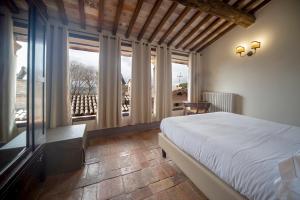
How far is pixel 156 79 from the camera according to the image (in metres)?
3.56

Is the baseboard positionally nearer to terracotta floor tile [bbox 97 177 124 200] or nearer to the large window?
the large window

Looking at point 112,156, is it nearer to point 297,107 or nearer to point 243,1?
point 297,107

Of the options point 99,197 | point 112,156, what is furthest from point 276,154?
point 112,156

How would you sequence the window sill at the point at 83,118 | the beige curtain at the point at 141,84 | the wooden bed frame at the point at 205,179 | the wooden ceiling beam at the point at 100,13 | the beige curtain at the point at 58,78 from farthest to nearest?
the beige curtain at the point at 141,84 → the window sill at the point at 83,118 → the beige curtain at the point at 58,78 → the wooden ceiling beam at the point at 100,13 → the wooden bed frame at the point at 205,179

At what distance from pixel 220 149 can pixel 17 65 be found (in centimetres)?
183

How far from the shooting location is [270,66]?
2766 mm

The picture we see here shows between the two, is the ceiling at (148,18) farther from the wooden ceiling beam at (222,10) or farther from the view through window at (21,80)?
the view through window at (21,80)

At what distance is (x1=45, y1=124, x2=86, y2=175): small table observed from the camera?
64.6 inches

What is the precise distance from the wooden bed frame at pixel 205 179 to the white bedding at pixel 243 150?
6cm

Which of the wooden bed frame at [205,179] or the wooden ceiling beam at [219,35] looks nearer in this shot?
the wooden bed frame at [205,179]

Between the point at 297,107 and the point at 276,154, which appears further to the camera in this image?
the point at 297,107

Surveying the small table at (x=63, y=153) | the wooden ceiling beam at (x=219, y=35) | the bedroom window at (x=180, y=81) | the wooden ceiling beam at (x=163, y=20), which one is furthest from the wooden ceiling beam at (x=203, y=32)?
the small table at (x=63, y=153)

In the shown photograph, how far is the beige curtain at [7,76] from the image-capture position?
85cm

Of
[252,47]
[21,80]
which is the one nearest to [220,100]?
[252,47]
